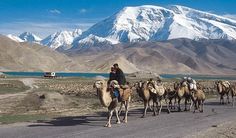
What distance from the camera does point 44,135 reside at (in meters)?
18.1

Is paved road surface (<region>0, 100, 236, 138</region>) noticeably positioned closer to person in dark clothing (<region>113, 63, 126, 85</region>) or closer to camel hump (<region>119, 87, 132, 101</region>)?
camel hump (<region>119, 87, 132, 101</region>)

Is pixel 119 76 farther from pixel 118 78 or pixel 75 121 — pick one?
pixel 75 121

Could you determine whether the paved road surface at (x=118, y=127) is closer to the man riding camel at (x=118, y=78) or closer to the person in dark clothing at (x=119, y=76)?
the man riding camel at (x=118, y=78)

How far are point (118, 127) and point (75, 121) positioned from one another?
10.3 feet

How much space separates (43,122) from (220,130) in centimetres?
777

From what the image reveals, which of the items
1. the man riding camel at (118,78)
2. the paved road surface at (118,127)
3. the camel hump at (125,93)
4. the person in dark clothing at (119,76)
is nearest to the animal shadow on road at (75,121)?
the paved road surface at (118,127)

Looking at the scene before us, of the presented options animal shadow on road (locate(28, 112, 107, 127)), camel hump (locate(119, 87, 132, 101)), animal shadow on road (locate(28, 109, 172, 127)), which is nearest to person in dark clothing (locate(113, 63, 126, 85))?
camel hump (locate(119, 87, 132, 101))

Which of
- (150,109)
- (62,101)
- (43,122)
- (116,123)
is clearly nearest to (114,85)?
(116,123)

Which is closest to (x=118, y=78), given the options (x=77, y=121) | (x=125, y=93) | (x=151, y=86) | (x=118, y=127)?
(x=125, y=93)

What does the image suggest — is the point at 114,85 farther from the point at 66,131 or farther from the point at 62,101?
the point at 62,101

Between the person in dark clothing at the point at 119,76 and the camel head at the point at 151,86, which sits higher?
the person in dark clothing at the point at 119,76

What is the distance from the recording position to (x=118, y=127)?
20.8 meters

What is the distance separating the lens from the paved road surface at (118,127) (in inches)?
730

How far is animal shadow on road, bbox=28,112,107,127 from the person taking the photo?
862 inches
